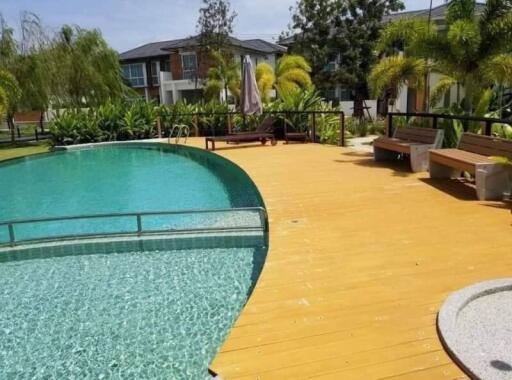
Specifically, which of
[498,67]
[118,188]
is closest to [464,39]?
[498,67]

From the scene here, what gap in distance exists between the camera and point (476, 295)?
119 inches

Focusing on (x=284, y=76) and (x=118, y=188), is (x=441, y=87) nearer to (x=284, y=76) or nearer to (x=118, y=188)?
(x=118, y=188)

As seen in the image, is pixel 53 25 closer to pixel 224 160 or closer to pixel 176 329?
pixel 224 160

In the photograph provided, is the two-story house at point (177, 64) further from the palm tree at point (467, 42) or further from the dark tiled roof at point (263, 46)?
the palm tree at point (467, 42)

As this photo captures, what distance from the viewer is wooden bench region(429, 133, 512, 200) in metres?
5.47

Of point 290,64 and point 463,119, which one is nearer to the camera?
point 463,119

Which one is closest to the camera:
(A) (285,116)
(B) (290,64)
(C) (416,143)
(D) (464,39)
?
(D) (464,39)

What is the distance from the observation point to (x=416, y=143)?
776 cm

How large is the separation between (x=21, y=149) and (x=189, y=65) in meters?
20.3

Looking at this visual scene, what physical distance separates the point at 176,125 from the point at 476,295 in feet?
52.3

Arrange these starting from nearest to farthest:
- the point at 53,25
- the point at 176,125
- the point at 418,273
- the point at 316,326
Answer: the point at 316,326, the point at 418,273, the point at 176,125, the point at 53,25

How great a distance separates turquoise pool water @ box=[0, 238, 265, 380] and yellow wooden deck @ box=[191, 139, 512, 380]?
2.11 ft

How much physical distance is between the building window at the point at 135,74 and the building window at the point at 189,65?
6.40 metres

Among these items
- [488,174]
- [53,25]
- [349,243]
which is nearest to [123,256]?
[349,243]
